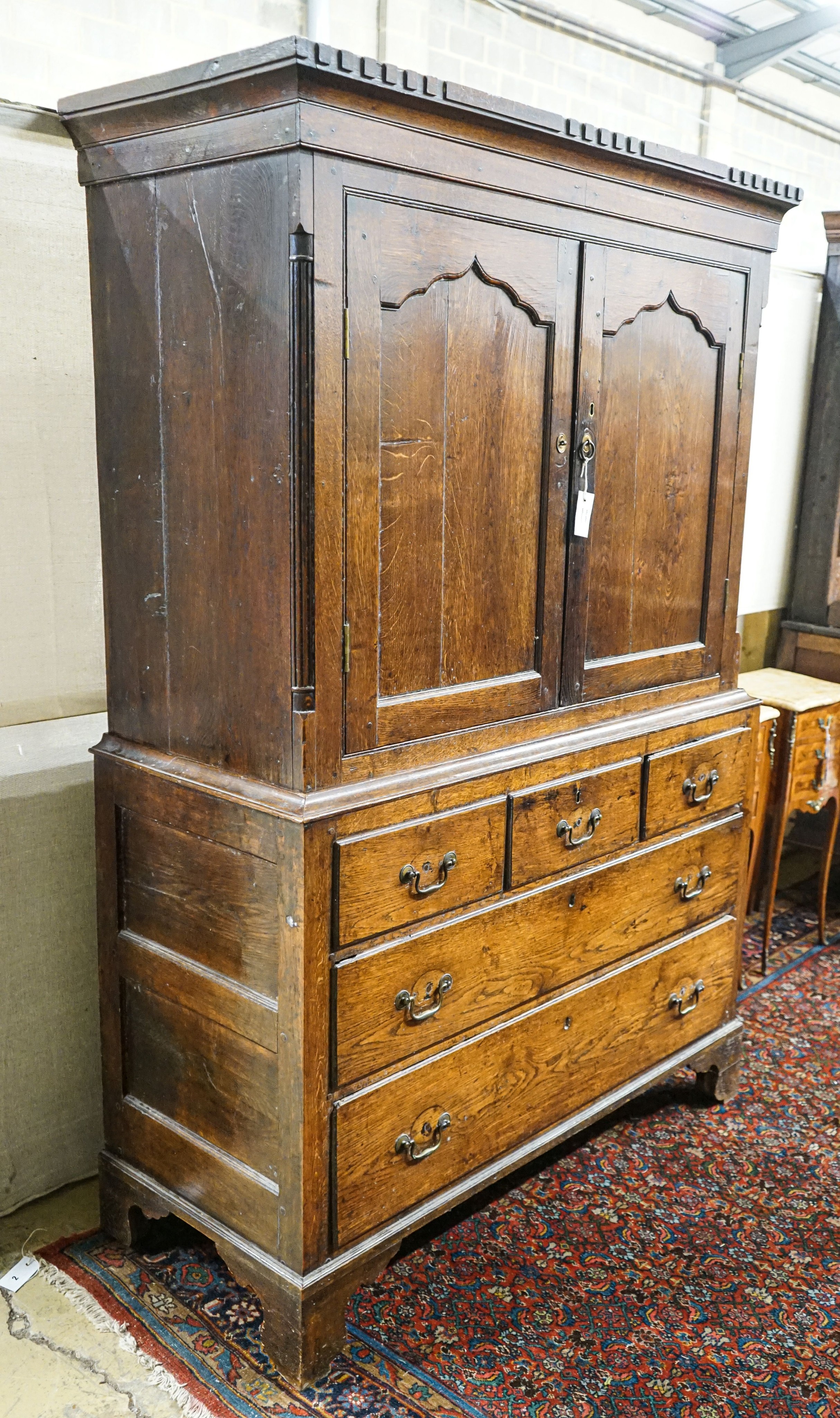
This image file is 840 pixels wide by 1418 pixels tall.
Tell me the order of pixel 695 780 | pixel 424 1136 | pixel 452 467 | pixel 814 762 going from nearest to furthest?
pixel 452 467, pixel 424 1136, pixel 695 780, pixel 814 762

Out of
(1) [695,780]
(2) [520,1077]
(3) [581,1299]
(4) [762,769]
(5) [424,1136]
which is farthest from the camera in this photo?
(4) [762,769]

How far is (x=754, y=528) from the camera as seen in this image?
426 centimetres

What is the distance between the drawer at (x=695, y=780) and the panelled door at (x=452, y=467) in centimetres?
42

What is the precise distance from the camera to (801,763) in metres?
3.84

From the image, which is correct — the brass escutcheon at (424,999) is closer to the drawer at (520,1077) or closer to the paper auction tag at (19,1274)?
the drawer at (520,1077)

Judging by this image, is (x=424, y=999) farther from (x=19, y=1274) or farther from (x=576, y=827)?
(x=19, y=1274)

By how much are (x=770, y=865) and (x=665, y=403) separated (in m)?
1.92

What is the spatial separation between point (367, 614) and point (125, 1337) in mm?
1366

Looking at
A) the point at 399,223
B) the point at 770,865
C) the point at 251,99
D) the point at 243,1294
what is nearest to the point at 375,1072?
the point at 243,1294

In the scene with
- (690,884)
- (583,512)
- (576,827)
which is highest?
(583,512)

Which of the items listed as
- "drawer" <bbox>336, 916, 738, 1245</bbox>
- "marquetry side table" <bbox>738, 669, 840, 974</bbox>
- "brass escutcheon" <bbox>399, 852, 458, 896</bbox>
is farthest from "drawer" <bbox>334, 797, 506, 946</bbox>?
"marquetry side table" <bbox>738, 669, 840, 974</bbox>

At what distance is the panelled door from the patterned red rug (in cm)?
109

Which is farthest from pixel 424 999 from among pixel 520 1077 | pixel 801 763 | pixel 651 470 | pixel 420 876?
pixel 801 763

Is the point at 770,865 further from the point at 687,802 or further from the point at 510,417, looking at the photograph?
the point at 510,417
